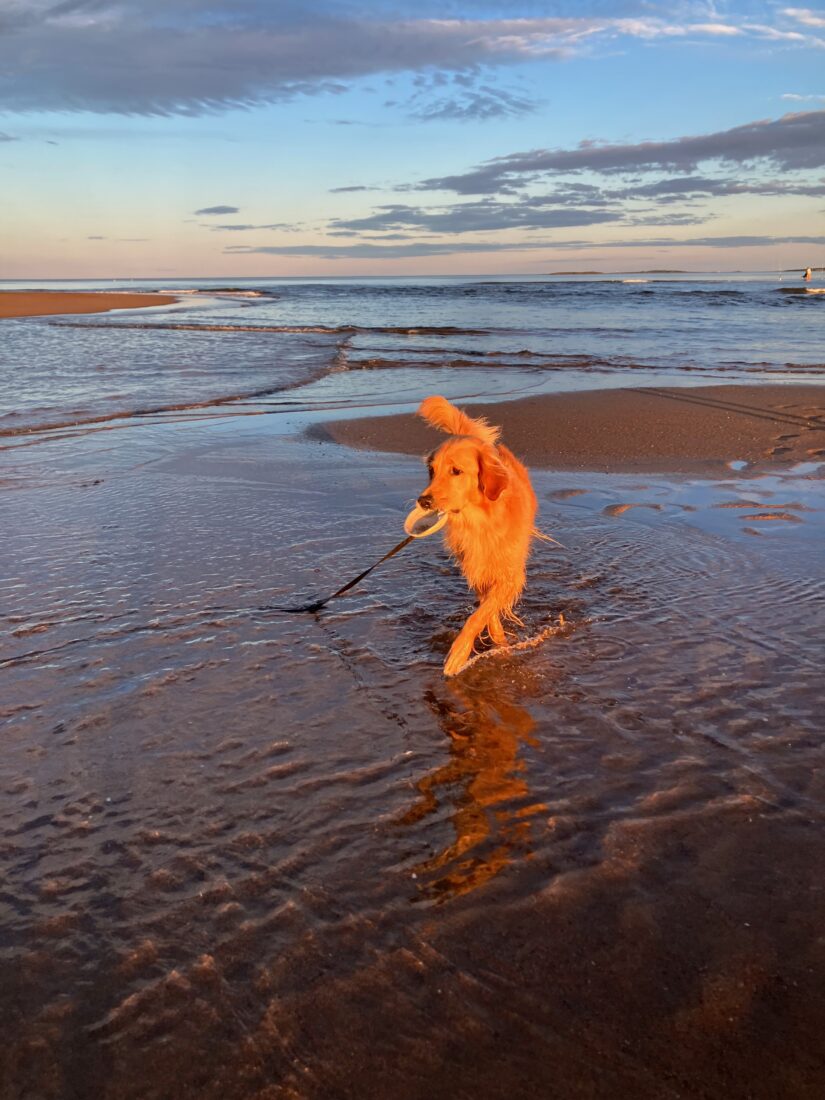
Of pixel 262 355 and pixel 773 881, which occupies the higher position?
pixel 262 355

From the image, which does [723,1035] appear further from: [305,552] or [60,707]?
[305,552]

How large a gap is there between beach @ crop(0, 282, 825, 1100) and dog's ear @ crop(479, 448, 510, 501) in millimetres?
→ 862

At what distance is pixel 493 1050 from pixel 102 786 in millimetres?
1716

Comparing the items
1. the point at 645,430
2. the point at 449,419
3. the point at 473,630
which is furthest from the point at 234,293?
the point at 473,630

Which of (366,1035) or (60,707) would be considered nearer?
(366,1035)

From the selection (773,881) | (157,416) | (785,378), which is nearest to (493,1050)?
(773,881)

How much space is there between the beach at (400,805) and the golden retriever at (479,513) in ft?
0.77

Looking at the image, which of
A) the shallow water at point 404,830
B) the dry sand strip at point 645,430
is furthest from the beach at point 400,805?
the dry sand strip at point 645,430

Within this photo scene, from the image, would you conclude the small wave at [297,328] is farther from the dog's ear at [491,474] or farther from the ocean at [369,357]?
the dog's ear at [491,474]

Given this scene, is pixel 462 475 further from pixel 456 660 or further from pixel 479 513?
pixel 456 660

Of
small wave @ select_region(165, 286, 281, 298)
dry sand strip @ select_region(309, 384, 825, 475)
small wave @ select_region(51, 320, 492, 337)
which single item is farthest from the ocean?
small wave @ select_region(165, 286, 281, 298)

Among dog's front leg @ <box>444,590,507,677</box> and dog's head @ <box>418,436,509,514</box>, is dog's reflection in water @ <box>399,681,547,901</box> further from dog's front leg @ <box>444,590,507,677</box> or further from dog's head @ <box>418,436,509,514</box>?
dog's head @ <box>418,436,509,514</box>

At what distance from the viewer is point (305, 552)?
5.68m

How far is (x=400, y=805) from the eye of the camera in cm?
295
